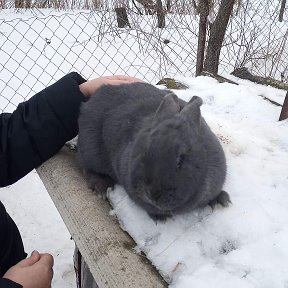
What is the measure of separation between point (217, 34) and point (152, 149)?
7.25 ft

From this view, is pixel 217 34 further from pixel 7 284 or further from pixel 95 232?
pixel 7 284

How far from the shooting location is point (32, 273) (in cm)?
127

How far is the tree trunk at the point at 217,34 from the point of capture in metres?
2.85

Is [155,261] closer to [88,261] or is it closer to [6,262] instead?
[88,261]

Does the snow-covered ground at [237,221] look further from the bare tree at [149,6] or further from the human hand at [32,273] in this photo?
the bare tree at [149,6]

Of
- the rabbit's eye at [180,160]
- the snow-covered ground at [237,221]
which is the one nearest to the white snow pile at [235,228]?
the snow-covered ground at [237,221]

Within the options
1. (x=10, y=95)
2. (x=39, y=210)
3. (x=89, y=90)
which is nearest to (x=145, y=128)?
(x=89, y=90)

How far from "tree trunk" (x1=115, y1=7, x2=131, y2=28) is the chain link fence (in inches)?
2.6

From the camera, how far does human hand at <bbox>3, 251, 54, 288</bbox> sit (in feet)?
4.11

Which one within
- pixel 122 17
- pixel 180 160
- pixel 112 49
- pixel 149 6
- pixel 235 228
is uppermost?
pixel 180 160

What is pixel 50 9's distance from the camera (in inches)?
225

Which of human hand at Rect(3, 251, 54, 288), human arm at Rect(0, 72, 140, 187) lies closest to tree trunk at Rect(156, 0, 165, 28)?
human arm at Rect(0, 72, 140, 187)

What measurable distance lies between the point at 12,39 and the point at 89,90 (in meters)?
3.74

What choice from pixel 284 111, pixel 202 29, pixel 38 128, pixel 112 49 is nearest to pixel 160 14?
pixel 112 49
